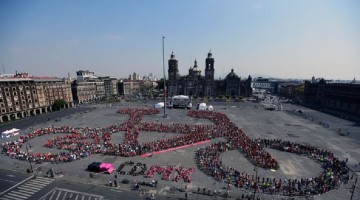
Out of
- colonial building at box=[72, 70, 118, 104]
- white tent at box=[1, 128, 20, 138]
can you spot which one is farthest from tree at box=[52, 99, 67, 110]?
white tent at box=[1, 128, 20, 138]

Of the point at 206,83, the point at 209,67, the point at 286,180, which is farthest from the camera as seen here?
the point at 206,83

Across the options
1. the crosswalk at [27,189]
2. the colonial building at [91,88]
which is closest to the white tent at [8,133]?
the crosswalk at [27,189]

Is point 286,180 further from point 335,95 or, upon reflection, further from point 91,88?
point 91,88

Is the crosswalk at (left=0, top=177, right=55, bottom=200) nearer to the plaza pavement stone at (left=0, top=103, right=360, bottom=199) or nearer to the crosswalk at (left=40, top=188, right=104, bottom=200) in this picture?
the crosswalk at (left=40, top=188, right=104, bottom=200)

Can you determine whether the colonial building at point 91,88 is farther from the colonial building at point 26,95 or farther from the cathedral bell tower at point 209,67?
the cathedral bell tower at point 209,67

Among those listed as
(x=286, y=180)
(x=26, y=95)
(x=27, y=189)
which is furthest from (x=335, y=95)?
(x=26, y=95)

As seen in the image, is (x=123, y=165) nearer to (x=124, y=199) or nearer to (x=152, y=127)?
(x=124, y=199)
